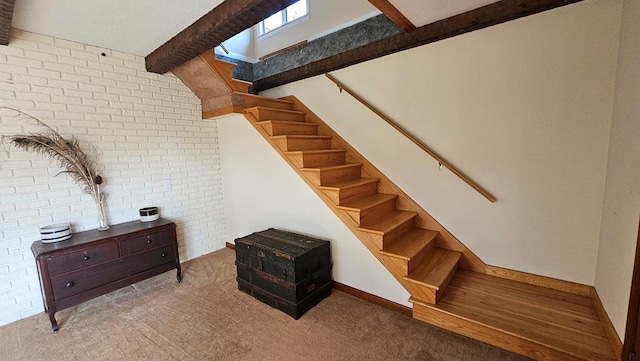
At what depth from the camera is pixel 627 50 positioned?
1.64m

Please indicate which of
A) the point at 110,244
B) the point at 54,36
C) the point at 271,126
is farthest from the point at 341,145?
the point at 54,36

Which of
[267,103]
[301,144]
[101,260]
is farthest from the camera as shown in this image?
[267,103]

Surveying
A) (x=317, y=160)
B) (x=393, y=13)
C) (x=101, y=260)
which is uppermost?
(x=393, y=13)

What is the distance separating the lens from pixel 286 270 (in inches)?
91.7

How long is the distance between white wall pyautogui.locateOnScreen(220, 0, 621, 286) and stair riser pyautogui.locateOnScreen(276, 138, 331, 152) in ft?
1.02

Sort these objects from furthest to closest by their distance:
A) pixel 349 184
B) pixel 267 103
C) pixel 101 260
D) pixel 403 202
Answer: pixel 267 103 → pixel 403 202 → pixel 349 184 → pixel 101 260

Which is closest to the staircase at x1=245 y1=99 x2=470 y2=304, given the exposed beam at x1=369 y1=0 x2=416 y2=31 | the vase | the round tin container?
the exposed beam at x1=369 y1=0 x2=416 y2=31

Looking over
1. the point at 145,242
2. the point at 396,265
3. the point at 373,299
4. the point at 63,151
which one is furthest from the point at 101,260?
the point at 396,265

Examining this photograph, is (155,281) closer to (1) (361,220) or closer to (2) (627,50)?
(1) (361,220)

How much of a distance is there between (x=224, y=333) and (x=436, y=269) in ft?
6.15

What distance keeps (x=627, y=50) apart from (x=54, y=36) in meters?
4.67

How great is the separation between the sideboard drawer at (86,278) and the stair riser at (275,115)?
6.97 ft

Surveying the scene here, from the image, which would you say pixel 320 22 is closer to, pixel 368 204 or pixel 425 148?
pixel 425 148

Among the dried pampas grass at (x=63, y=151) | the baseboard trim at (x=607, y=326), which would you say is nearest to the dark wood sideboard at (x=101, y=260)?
the dried pampas grass at (x=63, y=151)
